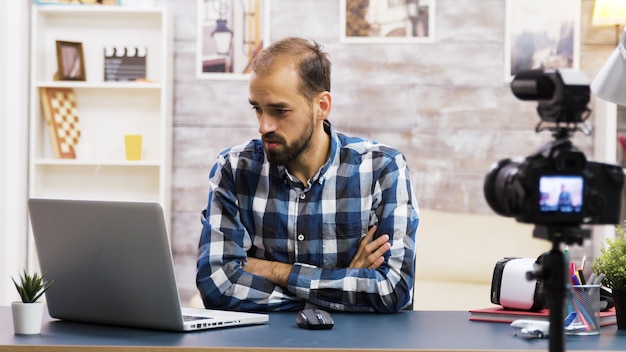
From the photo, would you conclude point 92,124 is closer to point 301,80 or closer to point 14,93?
point 14,93

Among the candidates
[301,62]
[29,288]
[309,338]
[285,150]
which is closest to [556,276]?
[309,338]

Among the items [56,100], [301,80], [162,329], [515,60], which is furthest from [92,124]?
[162,329]

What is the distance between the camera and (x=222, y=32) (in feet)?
14.6

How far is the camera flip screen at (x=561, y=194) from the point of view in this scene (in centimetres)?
127

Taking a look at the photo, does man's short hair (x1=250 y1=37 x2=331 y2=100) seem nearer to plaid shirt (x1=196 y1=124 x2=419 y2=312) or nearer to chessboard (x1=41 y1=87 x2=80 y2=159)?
plaid shirt (x1=196 y1=124 x2=419 y2=312)

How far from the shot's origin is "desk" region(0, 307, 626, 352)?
1585mm

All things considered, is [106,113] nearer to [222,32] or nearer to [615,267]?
[222,32]

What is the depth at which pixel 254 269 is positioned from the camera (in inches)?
91.0

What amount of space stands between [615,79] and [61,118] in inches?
111

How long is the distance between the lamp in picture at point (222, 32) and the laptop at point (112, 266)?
2.67 meters

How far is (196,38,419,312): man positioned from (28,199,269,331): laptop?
342mm

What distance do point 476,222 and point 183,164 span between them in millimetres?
1449

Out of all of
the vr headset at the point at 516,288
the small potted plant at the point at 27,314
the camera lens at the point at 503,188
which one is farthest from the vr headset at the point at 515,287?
the small potted plant at the point at 27,314

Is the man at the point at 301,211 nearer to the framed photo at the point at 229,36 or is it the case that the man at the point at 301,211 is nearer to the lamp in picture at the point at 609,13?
the framed photo at the point at 229,36
